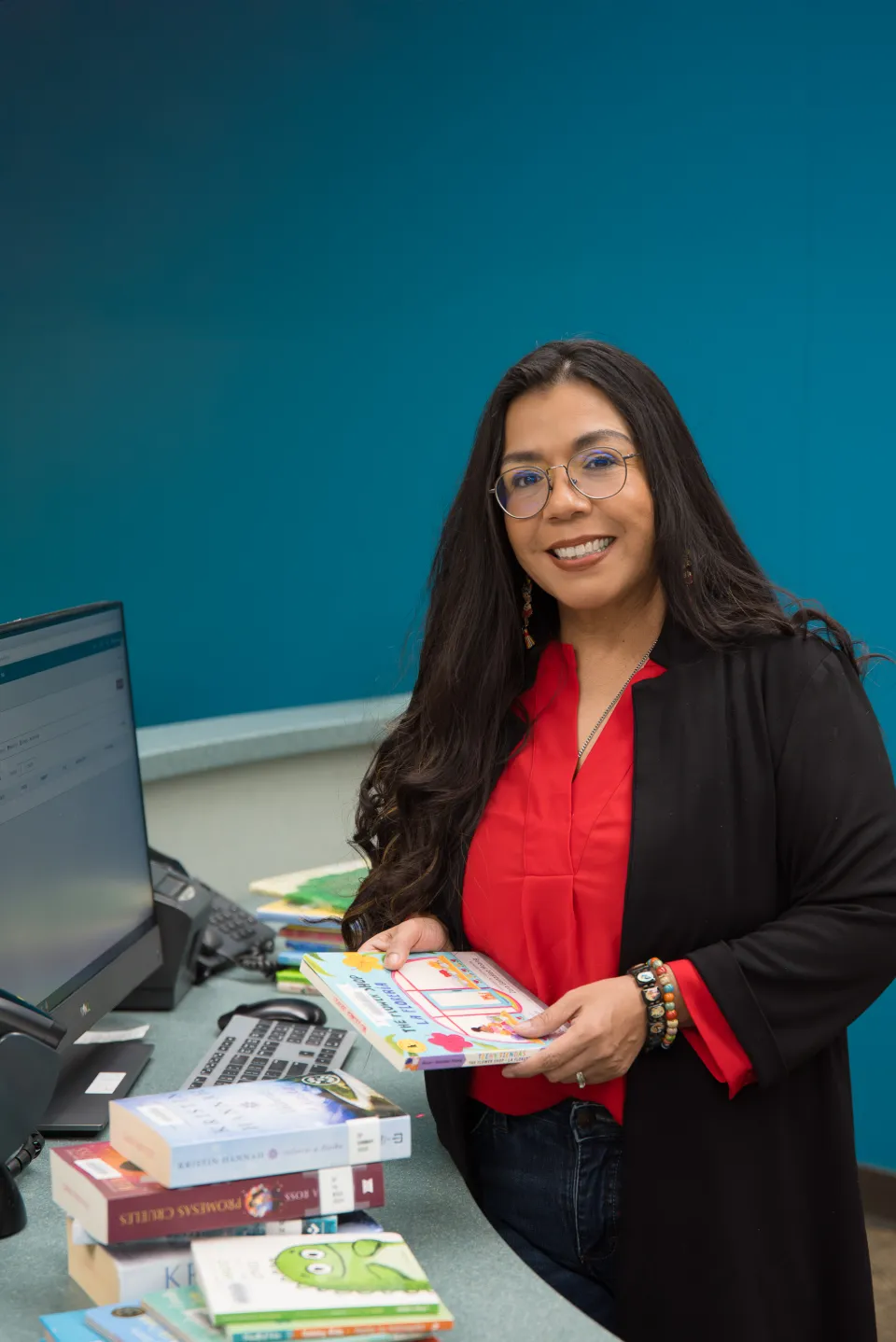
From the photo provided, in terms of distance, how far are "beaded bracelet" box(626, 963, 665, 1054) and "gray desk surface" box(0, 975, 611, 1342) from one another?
0.88 feet

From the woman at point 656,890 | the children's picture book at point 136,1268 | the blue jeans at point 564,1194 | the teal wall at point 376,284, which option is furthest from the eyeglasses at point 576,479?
Answer: the teal wall at point 376,284

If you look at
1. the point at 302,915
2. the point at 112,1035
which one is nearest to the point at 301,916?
the point at 302,915

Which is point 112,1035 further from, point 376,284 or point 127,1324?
point 376,284

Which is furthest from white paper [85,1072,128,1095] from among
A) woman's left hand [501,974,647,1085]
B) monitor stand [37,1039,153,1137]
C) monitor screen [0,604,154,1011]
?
woman's left hand [501,974,647,1085]

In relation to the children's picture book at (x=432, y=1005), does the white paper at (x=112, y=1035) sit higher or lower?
lower

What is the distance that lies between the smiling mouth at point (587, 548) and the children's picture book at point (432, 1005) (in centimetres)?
52

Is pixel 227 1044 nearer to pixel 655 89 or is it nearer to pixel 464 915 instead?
pixel 464 915

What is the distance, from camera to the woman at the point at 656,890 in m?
1.48

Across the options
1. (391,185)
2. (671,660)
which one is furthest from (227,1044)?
(391,185)

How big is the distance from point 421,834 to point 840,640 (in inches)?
23.4

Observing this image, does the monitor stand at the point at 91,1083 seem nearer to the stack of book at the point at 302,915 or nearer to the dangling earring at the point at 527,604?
the stack of book at the point at 302,915

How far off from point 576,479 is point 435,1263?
92 centimetres

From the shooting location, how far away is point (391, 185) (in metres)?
3.59

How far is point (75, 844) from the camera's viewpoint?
1.68 meters
